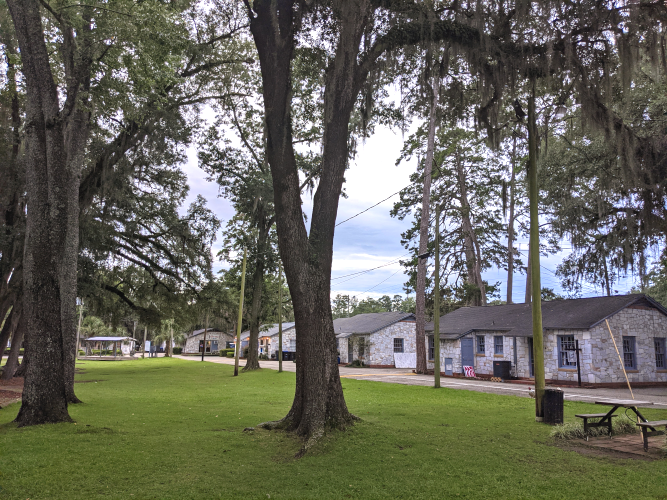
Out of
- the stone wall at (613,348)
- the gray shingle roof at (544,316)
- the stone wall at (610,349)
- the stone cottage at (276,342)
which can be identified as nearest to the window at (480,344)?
the gray shingle roof at (544,316)

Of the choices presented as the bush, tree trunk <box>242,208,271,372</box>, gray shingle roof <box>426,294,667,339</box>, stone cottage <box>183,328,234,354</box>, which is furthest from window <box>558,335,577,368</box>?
stone cottage <box>183,328,234,354</box>

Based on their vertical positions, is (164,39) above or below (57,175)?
above

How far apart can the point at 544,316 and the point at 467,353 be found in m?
4.71

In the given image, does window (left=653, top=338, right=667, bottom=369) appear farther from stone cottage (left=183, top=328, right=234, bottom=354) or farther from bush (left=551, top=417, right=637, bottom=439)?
stone cottage (left=183, top=328, right=234, bottom=354)

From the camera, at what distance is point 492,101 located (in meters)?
9.48

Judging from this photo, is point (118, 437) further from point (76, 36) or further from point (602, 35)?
point (602, 35)

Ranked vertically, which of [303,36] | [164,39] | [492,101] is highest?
[164,39]

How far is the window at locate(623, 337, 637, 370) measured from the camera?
1880cm

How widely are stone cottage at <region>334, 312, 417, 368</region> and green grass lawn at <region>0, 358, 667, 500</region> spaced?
23.8 metres

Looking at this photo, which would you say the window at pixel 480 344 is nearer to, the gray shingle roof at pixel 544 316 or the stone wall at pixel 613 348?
the gray shingle roof at pixel 544 316

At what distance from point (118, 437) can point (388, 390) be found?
10.1 meters

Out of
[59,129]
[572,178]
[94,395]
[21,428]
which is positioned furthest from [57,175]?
[572,178]

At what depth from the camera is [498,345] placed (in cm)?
2255

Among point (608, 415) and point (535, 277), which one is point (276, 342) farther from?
point (608, 415)
